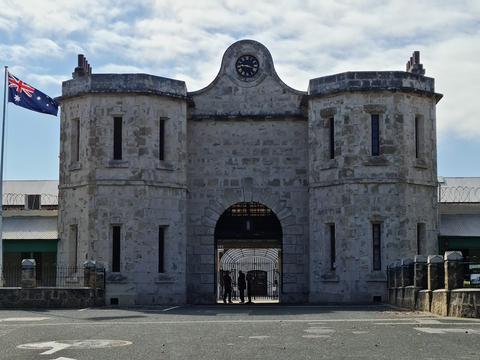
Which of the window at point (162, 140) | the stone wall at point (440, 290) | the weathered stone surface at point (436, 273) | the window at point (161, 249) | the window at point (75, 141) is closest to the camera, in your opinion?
the stone wall at point (440, 290)

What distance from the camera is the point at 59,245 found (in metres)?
33.9

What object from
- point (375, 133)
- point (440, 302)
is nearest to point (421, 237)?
point (375, 133)

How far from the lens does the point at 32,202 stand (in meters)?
42.2

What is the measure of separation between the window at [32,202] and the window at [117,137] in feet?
34.0

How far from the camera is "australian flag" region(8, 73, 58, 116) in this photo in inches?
1309

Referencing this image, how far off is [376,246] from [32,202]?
18.3 m

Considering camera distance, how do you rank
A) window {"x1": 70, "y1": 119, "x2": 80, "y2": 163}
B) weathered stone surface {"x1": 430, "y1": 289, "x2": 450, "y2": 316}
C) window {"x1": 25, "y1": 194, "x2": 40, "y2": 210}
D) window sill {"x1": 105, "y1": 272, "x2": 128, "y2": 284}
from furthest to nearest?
window {"x1": 25, "y1": 194, "x2": 40, "y2": 210} < window {"x1": 70, "y1": 119, "x2": 80, "y2": 163} < window sill {"x1": 105, "y1": 272, "x2": 128, "y2": 284} < weathered stone surface {"x1": 430, "y1": 289, "x2": 450, "y2": 316}

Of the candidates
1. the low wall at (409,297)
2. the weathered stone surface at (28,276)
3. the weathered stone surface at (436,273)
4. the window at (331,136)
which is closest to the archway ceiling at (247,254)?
the window at (331,136)

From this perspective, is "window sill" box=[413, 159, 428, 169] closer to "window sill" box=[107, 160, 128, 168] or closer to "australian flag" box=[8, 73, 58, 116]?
"window sill" box=[107, 160, 128, 168]

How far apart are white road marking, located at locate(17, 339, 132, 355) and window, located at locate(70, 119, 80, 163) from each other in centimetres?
1913

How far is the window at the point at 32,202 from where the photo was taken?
41.9 metres

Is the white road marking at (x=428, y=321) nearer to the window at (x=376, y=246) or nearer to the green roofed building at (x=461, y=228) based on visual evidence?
the window at (x=376, y=246)

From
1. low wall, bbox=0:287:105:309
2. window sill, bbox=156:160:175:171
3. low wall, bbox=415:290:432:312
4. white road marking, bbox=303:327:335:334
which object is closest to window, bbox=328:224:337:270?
window sill, bbox=156:160:175:171

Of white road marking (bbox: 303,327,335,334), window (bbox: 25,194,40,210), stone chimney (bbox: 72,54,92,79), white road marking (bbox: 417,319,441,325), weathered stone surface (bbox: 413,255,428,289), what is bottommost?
white road marking (bbox: 303,327,335,334)
